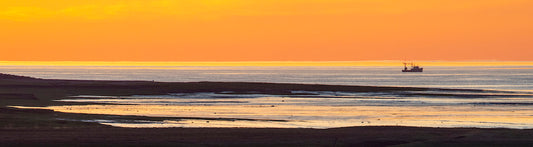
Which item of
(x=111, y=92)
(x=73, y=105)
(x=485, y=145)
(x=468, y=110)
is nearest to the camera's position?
(x=485, y=145)

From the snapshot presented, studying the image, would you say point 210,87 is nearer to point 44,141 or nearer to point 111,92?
point 111,92

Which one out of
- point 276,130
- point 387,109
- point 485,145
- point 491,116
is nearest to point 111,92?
point 387,109

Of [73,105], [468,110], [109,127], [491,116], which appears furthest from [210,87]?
[109,127]

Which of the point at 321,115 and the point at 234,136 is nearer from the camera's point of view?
the point at 234,136

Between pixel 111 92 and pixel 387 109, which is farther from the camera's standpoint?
pixel 111 92

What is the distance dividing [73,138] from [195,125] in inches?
381

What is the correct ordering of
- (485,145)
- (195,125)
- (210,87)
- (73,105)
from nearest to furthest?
(485,145) < (195,125) < (73,105) < (210,87)

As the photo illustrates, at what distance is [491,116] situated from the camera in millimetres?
49500

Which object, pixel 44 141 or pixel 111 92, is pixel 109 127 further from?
pixel 111 92

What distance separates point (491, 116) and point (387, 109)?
30.4 feet

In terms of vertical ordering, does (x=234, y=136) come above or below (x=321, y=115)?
above

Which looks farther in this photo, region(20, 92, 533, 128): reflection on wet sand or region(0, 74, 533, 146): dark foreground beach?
region(20, 92, 533, 128): reflection on wet sand

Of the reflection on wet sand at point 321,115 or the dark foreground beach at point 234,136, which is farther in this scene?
the reflection on wet sand at point 321,115

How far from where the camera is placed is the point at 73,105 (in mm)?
60656
